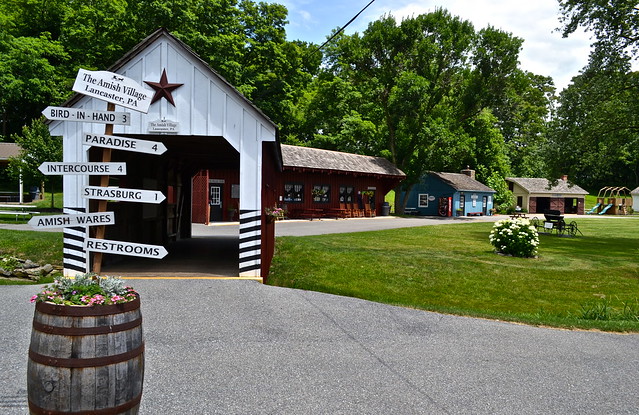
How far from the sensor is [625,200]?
186ft

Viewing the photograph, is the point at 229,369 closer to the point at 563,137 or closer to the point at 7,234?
the point at 7,234

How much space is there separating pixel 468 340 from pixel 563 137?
19.3 meters

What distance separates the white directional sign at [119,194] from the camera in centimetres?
442

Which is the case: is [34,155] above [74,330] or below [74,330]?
above

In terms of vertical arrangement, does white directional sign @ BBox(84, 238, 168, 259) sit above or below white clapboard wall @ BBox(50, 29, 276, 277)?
below

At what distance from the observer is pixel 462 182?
44.1 meters

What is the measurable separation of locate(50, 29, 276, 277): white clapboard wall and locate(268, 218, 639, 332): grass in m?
3.24

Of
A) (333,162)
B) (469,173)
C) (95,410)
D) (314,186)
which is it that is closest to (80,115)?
(95,410)

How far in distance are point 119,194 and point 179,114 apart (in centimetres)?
536

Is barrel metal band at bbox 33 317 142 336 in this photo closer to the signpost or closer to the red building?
the signpost

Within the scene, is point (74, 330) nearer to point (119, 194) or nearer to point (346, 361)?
point (119, 194)

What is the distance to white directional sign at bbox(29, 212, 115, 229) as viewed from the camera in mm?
4266

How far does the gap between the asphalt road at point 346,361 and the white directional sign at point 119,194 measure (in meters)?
1.88

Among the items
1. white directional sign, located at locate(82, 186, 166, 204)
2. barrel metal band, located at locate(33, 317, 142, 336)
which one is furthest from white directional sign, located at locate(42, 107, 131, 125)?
barrel metal band, located at locate(33, 317, 142, 336)
